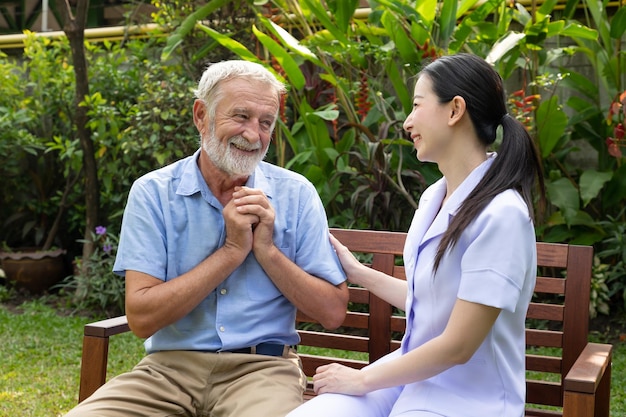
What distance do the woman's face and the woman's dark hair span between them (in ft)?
0.07

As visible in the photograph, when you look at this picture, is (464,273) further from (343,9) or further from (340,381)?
(343,9)

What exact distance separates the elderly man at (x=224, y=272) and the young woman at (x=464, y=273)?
0.33 m

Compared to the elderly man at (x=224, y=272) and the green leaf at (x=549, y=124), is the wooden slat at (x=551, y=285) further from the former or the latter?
the green leaf at (x=549, y=124)

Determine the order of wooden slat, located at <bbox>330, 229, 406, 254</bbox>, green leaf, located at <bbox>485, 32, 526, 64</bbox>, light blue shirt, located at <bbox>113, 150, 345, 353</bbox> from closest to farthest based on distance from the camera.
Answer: light blue shirt, located at <bbox>113, 150, 345, 353</bbox> → wooden slat, located at <bbox>330, 229, 406, 254</bbox> → green leaf, located at <bbox>485, 32, 526, 64</bbox>

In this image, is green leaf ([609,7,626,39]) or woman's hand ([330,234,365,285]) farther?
green leaf ([609,7,626,39])

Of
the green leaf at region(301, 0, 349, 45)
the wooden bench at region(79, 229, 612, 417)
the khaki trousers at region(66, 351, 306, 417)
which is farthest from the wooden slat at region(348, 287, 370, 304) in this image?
the green leaf at region(301, 0, 349, 45)

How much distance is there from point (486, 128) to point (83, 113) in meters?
4.37

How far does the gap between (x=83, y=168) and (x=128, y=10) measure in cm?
180

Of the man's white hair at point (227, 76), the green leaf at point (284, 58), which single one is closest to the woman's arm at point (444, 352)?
the man's white hair at point (227, 76)

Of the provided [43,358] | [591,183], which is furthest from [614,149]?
[43,358]

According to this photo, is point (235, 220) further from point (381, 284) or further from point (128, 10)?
point (128, 10)

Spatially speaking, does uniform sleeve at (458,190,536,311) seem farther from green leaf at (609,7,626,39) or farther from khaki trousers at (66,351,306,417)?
green leaf at (609,7,626,39)

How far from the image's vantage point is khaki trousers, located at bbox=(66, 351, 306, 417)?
246 centimetres

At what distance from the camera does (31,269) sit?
632cm
